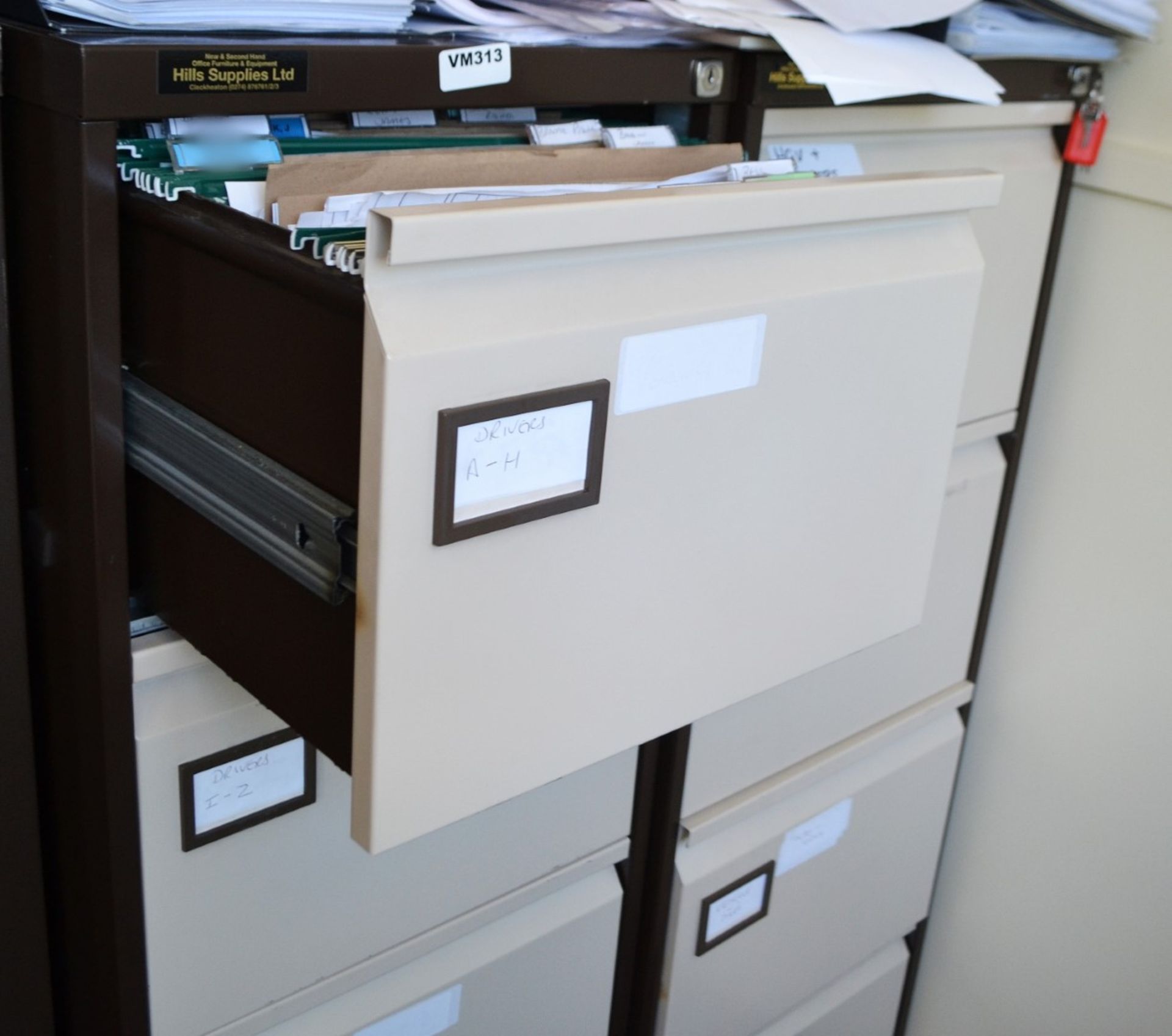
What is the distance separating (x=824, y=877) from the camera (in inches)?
50.7

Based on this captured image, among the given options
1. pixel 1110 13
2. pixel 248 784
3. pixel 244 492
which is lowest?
pixel 248 784

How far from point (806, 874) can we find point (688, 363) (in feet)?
2.70

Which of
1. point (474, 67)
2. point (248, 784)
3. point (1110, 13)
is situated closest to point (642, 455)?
point (474, 67)

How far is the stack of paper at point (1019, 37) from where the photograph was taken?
954mm

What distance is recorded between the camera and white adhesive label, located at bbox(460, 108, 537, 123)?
0.82 m

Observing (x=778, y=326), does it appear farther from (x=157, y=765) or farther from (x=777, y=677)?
(x=157, y=765)

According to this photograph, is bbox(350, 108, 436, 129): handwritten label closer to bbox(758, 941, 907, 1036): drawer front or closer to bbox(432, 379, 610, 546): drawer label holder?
bbox(432, 379, 610, 546): drawer label holder

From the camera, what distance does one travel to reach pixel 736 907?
119 centimetres

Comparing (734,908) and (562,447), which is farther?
(734,908)

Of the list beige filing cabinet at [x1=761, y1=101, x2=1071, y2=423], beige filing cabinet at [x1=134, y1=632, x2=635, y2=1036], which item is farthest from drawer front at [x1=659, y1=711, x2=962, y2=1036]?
beige filing cabinet at [x1=761, y1=101, x2=1071, y2=423]

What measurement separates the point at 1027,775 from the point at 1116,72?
0.69m

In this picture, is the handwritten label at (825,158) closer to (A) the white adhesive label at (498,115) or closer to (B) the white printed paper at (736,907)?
(A) the white adhesive label at (498,115)

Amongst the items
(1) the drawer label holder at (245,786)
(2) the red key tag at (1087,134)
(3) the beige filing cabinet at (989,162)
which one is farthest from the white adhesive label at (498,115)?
(2) the red key tag at (1087,134)

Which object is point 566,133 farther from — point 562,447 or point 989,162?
point 989,162
